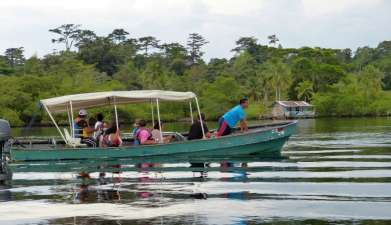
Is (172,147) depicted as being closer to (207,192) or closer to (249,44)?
(207,192)

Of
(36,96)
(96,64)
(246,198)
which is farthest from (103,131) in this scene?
(96,64)

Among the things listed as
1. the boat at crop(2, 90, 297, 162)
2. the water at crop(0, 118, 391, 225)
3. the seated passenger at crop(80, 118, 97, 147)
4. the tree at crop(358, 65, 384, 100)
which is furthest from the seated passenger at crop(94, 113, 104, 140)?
the tree at crop(358, 65, 384, 100)

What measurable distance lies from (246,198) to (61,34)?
13998 centimetres

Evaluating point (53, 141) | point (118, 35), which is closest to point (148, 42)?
point (118, 35)

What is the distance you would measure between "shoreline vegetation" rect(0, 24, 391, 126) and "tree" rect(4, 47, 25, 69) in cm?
1568

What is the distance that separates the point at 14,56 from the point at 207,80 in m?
47.6

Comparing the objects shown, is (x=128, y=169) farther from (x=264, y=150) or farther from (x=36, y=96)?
(x=36, y=96)

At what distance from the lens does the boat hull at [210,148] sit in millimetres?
22484

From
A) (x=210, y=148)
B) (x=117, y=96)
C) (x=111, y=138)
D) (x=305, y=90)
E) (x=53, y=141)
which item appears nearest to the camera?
(x=210, y=148)

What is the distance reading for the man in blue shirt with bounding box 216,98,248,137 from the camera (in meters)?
22.5

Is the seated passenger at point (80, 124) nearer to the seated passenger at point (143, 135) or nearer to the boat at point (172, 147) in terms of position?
the boat at point (172, 147)

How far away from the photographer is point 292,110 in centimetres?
10994

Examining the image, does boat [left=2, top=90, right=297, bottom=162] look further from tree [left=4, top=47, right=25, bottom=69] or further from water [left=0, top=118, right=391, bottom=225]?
tree [left=4, top=47, right=25, bottom=69]

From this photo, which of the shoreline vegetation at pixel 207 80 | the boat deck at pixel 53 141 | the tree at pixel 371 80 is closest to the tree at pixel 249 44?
the shoreline vegetation at pixel 207 80
